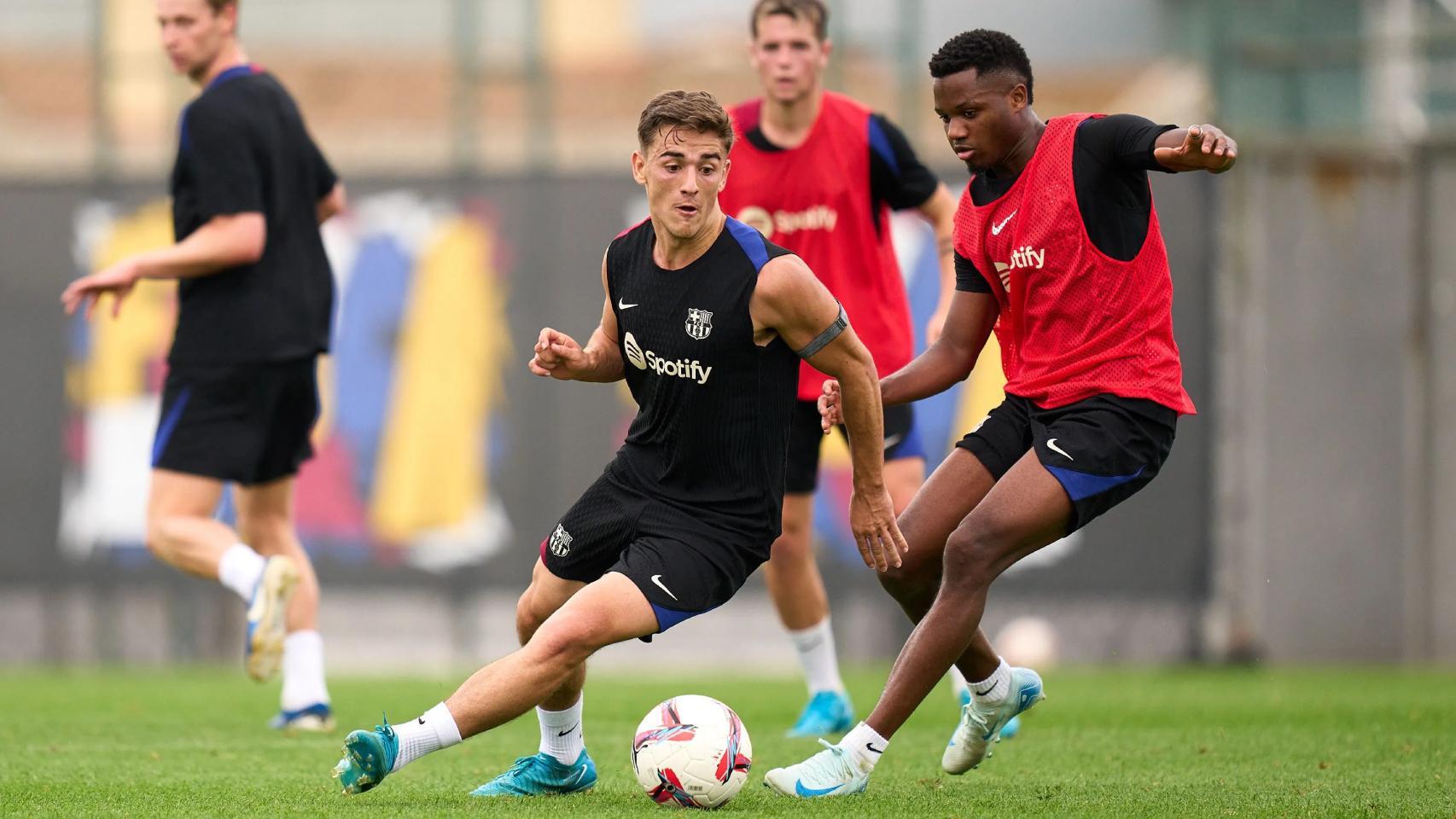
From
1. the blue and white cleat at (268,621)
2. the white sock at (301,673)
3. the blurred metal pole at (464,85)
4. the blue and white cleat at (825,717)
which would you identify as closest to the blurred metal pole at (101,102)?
the blurred metal pole at (464,85)

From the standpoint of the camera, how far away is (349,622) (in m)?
11.9

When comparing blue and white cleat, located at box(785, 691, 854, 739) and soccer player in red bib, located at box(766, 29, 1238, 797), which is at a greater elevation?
soccer player in red bib, located at box(766, 29, 1238, 797)

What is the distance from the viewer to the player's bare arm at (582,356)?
15.7 feet

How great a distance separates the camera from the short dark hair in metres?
5.15

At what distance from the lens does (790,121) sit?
7.00 m

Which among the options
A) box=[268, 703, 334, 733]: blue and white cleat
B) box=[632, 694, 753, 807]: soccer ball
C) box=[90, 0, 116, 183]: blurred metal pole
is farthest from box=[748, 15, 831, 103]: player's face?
box=[90, 0, 116, 183]: blurred metal pole

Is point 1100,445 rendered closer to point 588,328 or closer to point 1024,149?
point 1024,149

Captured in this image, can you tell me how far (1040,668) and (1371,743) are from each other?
505cm

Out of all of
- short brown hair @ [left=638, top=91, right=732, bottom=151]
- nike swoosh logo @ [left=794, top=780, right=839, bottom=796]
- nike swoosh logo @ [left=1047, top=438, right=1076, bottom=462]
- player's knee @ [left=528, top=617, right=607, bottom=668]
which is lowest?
nike swoosh logo @ [left=794, top=780, right=839, bottom=796]

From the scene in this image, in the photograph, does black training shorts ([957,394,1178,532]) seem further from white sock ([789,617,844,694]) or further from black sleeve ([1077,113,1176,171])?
white sock ([789,617,844,694])

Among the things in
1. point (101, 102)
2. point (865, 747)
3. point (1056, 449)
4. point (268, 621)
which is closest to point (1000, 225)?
point (1056, 449)

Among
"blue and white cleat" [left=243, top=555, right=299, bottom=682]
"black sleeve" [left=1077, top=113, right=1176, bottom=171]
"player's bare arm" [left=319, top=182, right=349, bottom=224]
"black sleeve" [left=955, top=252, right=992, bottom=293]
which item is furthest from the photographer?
"player's bare arm" [left=319, top=182, right=349, bottom=224]

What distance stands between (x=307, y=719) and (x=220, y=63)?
2.67m

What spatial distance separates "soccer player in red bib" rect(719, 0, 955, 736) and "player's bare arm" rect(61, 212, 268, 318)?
1.87 meters
